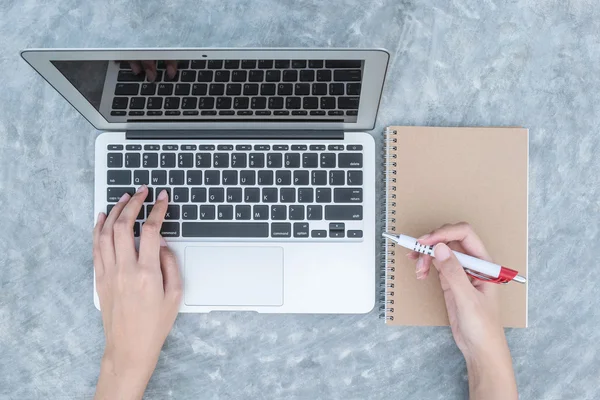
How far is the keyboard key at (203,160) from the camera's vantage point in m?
0.82

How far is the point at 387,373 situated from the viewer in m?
0.85

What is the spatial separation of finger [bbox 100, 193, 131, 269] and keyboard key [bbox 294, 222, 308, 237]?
30 cm

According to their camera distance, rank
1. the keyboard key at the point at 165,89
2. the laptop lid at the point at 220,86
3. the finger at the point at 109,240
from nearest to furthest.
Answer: the laptop lid at the point at 220,86 < the keyboard key at the point at 165,89 < the finger at the point at 109,240

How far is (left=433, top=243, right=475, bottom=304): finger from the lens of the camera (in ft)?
2.43

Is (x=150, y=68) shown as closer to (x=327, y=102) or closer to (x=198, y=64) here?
(x=198, y=64)

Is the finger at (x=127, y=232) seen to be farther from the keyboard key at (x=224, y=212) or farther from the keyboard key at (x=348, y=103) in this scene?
the keyboard key at (x=348, y=103)

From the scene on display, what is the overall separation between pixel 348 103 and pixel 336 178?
0.14 m

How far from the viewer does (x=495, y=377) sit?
789 millimetres

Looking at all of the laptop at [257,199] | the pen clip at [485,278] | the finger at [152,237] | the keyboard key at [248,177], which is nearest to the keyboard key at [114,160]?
the laptop at [257,199]

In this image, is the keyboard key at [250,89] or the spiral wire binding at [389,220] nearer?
the keyboard key at [250,89]

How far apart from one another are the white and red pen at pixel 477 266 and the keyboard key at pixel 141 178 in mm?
427

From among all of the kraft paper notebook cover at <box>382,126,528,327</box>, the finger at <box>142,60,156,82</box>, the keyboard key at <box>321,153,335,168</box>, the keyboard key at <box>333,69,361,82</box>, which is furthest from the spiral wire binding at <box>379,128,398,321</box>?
the finger at <box>142,60,156,82</box>

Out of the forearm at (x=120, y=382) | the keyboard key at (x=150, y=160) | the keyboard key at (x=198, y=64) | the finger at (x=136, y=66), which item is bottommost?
the forearm at (x=120, y=382)

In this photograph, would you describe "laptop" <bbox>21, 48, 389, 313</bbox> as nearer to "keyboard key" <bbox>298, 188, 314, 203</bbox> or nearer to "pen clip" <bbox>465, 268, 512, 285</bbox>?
"keyboard key" <bbox>298, 188, 314, 203</bbox>
